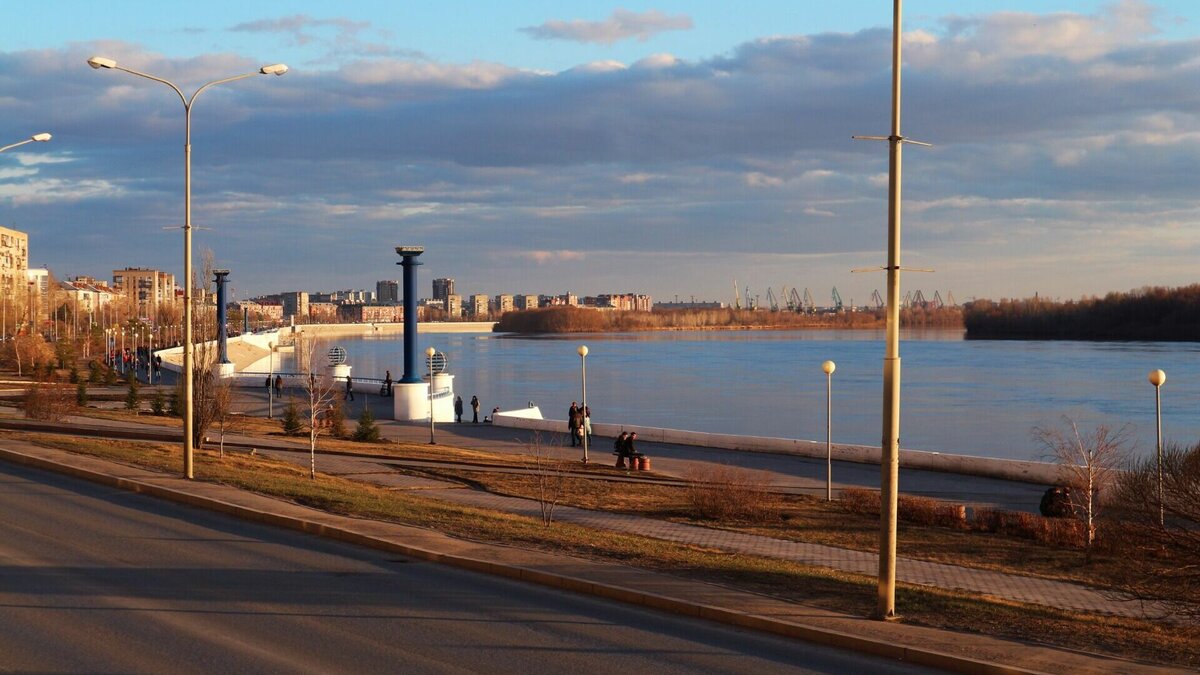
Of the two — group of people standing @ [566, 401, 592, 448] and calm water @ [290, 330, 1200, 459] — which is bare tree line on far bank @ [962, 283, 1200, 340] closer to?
calm water @ [290, 330, 1200, 459]

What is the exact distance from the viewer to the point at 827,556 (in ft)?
50.1

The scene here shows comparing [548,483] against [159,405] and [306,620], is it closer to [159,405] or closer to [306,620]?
[306,620]

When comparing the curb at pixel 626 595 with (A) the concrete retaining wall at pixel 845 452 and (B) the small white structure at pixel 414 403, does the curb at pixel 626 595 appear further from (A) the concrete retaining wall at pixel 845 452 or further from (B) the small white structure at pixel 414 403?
(B) the small white structure at pixel 414 403

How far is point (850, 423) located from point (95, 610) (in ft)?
148

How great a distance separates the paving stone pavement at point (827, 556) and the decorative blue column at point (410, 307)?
22645 millimetres

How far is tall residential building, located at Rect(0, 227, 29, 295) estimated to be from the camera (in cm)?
11688

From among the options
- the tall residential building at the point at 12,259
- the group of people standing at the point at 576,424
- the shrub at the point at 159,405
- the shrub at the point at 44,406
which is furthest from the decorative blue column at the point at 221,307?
the tall residential building at the point at 12,259

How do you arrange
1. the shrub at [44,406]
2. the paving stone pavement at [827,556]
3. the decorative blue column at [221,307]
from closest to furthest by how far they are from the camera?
the paving stone pavement at [827,556] < the shrub at [44,406] < the decorative blue column at [221,307]

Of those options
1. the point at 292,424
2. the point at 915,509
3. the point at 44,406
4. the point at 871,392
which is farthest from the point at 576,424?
the point at 871,392

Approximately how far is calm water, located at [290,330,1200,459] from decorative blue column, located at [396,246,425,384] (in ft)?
41.1

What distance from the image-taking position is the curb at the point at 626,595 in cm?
853

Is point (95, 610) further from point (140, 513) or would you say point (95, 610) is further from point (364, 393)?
point (364, 393)

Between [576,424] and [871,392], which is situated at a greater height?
[576,424]

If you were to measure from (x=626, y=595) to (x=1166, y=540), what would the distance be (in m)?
5.00
